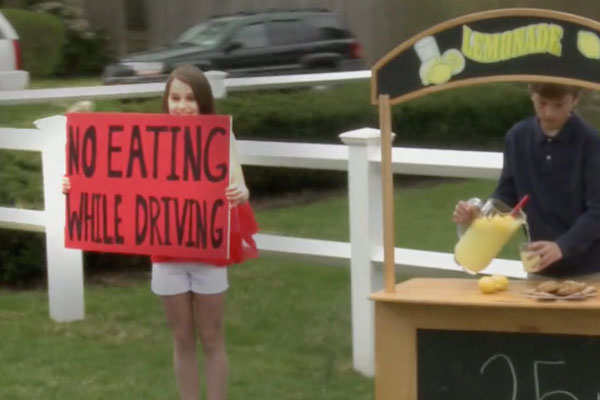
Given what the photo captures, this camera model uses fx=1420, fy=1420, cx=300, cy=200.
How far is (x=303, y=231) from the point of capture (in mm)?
11773

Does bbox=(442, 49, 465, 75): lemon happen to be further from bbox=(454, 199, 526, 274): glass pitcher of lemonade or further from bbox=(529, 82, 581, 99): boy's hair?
bbox=(454, 199, 526, 274): glass pitcher of lemonade

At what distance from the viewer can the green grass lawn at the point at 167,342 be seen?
271 inches

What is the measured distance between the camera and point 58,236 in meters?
8.23

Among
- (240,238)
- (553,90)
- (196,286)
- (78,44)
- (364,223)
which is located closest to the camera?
(553,90)

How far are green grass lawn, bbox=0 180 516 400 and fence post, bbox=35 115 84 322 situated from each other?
0.14m

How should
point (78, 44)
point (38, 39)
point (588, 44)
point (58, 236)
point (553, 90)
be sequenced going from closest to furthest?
1. point (588, 44)
2. point (553, 90)
3. point (58, 236)
4. point (38, 39)
5. point (78, 44)

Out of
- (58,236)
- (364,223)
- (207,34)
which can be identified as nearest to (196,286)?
(364,223)

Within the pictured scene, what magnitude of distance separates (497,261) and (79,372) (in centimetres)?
223

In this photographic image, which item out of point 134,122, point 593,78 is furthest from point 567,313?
point 134,122

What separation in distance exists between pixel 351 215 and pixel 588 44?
249 cm

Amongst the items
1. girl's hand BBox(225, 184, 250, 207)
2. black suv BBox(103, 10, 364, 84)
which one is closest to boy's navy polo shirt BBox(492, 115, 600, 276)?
girl's hand BBox(225, 184, 250, 207)

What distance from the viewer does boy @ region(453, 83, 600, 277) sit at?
484 cm

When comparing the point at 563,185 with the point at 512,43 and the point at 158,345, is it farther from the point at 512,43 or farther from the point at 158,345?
the point at 158,345

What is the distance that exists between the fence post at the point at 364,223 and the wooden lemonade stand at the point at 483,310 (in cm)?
177
